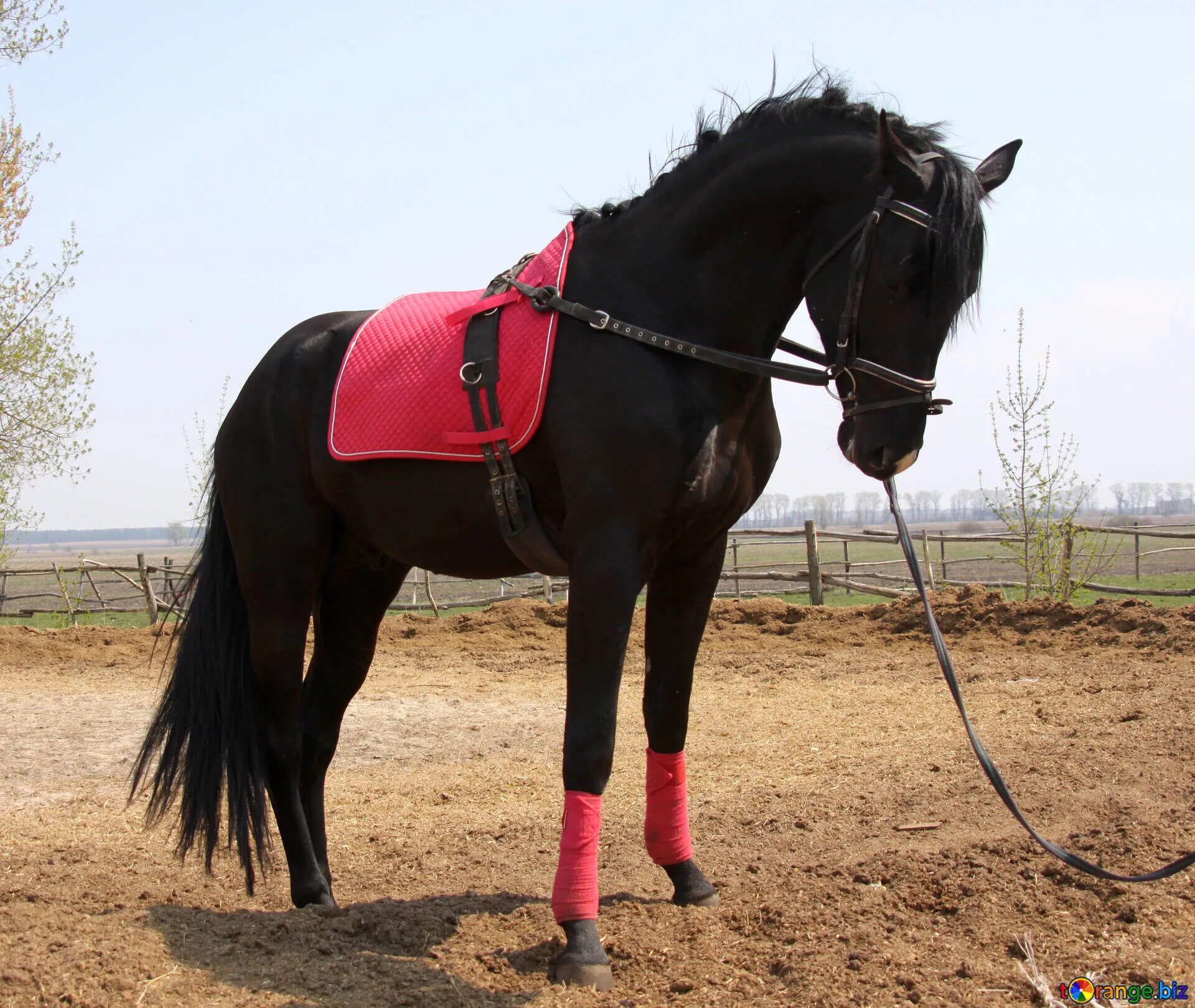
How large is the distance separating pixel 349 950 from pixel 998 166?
3.11m

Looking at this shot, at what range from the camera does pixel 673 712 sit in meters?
3.44

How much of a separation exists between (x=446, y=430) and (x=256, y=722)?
1448 millimetres

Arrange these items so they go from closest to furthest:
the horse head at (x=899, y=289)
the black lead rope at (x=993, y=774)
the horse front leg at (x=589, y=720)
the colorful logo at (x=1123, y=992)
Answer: the colorful logo at (x=1123, y=992)
the black lead rope at (x=993, y=774)
the horse head at (x=899, y=289)
the horse front leg at (x=589, y=720)

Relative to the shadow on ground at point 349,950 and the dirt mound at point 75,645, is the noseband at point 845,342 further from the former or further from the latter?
the dirt mound at point 75,645

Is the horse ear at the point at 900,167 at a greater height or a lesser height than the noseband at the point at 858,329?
greater

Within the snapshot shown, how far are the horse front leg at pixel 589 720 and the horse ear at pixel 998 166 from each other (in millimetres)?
1496

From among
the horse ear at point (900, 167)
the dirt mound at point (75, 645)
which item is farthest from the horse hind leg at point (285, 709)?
the dirt mound at point (75, 645)

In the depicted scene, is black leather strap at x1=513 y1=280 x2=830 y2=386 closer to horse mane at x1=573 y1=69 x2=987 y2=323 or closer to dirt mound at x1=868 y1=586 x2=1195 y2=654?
horse mane at x1=573 y1=69 x2=987 y2=323

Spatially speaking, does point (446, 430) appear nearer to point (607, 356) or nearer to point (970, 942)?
point (607, 356)

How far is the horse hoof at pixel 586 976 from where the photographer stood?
2744 mm

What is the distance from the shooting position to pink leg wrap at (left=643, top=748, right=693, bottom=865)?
3.46m

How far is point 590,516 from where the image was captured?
112 inches

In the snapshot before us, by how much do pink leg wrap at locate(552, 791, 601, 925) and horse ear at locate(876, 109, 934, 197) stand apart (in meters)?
1.96

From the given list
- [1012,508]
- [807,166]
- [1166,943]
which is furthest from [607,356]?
[1012,508]
